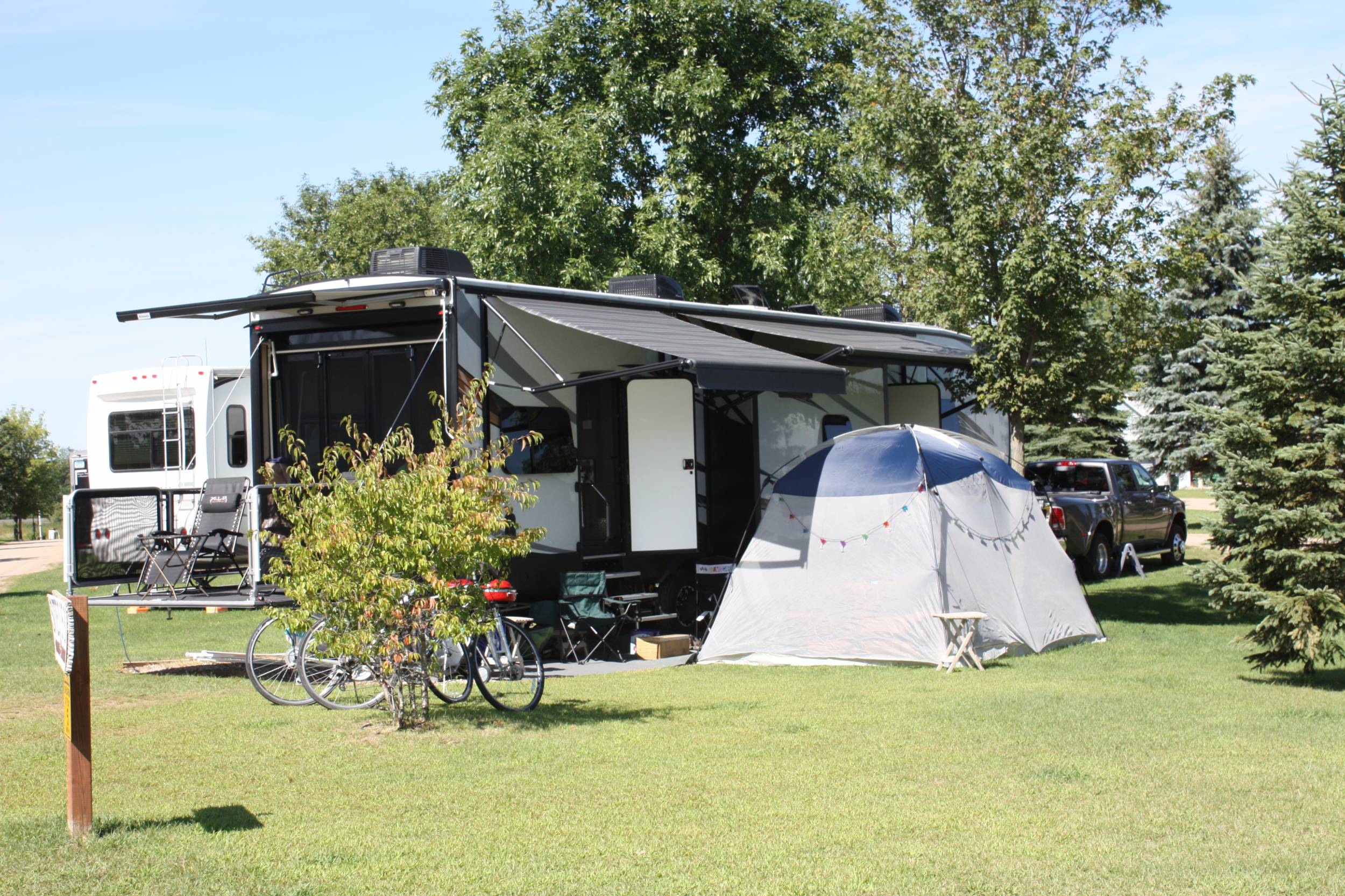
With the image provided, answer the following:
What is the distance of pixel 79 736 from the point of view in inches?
A: 199

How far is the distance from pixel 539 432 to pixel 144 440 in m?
9.16

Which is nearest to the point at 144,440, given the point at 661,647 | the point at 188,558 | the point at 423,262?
the point at 188,558

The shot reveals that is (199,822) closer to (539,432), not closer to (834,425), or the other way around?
(539,432)

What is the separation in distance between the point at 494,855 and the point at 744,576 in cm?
634

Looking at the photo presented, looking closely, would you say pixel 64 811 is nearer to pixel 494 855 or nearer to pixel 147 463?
pixel 494 855

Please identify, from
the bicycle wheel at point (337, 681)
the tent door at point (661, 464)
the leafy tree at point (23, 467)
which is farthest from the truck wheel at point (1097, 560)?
the leafy tree at point (23, 467)

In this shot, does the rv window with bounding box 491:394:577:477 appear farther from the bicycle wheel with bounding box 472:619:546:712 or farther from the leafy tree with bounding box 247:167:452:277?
the leafy tree with bounding box 247:167:452:277

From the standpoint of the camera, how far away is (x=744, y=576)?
1110 centimetres

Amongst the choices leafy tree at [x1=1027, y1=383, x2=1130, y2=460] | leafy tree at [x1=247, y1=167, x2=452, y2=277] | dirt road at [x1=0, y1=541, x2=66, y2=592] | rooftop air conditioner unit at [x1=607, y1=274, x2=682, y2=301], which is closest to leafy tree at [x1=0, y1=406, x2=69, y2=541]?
dirt road at [x1=0, y1=541, x2=66, y2=592]

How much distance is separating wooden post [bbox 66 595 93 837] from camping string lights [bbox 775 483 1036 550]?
274 inches

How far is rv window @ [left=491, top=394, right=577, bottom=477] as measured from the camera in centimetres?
1033

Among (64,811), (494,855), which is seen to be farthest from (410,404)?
(494,855)

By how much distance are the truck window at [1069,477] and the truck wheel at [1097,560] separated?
Answer: 2.62ft

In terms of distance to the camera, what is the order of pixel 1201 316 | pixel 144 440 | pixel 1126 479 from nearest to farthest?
pixel 144 440, pixel 1126 479, pixel 1201 316
